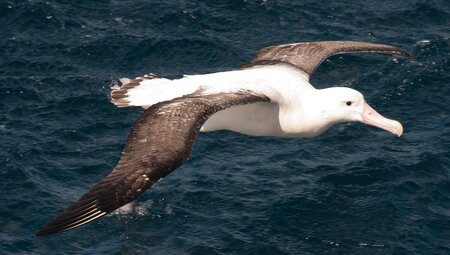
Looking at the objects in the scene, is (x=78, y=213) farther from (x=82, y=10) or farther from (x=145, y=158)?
(x=82, y=10)

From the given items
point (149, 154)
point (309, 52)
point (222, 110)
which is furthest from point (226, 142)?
point (149, 154)

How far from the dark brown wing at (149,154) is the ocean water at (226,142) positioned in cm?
548

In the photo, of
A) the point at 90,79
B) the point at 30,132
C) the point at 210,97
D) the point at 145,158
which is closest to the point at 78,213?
the point at 145,158

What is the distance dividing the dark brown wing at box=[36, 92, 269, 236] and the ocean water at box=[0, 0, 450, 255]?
5.48 meters

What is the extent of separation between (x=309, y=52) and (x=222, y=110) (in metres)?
3.91

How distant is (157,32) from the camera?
32.8 m

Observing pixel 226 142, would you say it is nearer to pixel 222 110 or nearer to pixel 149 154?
pixel 222 110

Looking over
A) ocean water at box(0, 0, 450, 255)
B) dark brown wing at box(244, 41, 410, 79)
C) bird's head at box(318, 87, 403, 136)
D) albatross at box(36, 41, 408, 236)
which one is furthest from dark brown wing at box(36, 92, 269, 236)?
ocean water at box(0, 0, 450, 255)

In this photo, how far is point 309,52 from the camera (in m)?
25.2

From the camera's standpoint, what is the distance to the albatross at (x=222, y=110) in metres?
18.6

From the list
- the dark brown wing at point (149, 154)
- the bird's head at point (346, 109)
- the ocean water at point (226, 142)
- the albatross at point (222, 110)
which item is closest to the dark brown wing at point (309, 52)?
the albatross at point (222, 110)

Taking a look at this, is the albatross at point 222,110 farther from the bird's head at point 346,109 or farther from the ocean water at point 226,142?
the ocean water at point 226,142

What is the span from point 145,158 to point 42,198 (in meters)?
7.72

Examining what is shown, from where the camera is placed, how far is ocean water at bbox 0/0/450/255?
2531 centimetres
